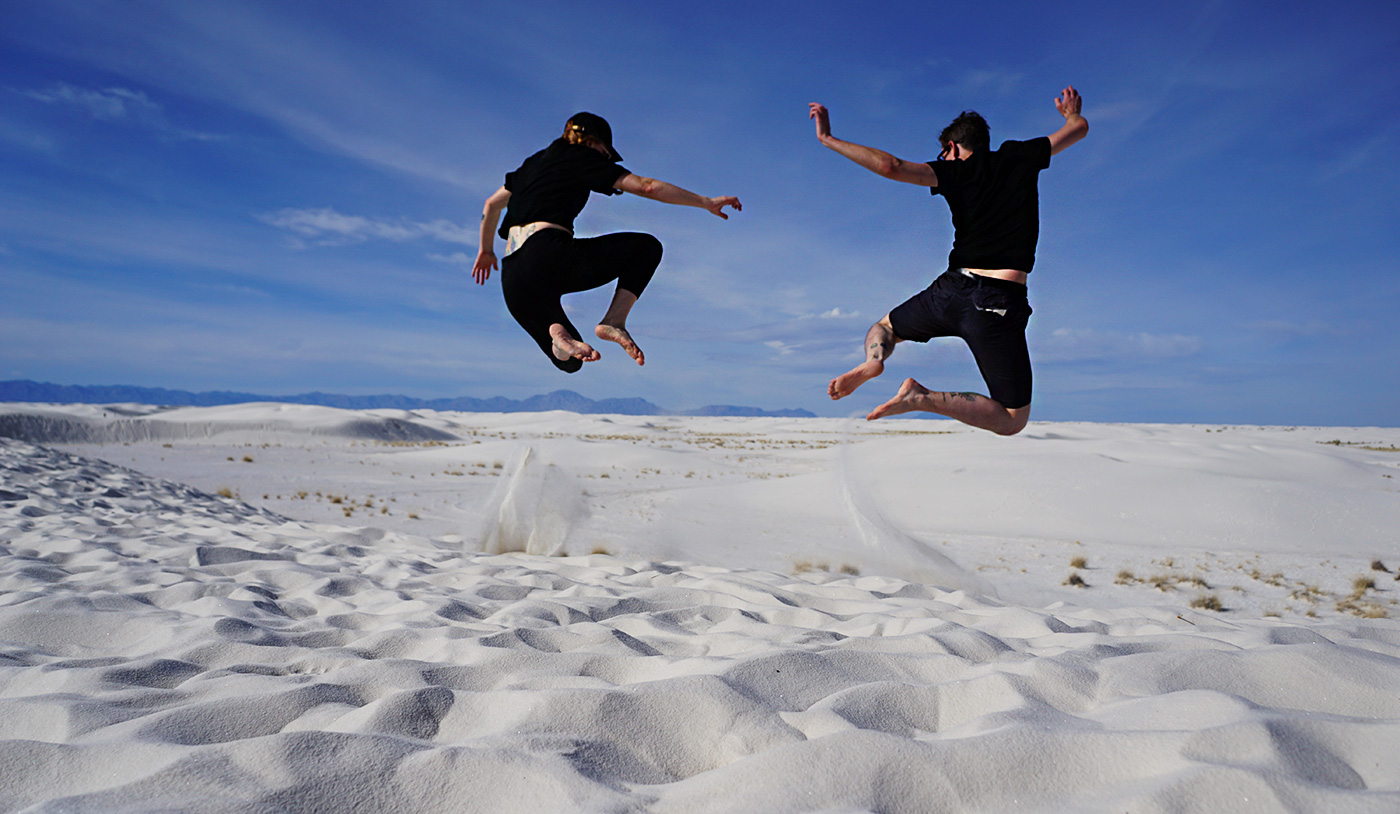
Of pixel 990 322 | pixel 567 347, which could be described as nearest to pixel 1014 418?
pixel 990 322

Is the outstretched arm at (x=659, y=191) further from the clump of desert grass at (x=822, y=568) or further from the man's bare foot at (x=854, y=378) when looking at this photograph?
the clump of desert grass at (x=822, y=568)

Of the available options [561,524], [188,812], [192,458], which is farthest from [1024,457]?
[192,458]

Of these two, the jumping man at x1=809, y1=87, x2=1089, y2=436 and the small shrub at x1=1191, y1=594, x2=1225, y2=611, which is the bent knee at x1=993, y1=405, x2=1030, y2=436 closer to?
the jumping man at x1=809, y1=87, x2=1089, y2=436

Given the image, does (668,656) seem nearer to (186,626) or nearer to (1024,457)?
(186,626)

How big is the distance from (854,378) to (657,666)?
1605 mm

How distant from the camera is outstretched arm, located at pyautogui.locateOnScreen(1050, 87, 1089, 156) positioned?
3484 mm

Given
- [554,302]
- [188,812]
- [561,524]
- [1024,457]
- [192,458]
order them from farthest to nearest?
[192,458] → [1024,457] → [561,524] → [554,302] → [188,812]

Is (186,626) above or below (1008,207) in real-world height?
below

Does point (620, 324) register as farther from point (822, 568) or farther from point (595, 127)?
point (822, 568)

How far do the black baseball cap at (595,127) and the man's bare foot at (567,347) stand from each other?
0.95 meters

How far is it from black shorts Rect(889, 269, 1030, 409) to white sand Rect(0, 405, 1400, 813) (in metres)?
0.84

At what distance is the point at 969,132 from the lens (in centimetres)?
350

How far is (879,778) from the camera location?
1877 mm

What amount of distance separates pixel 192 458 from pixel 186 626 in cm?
2374
